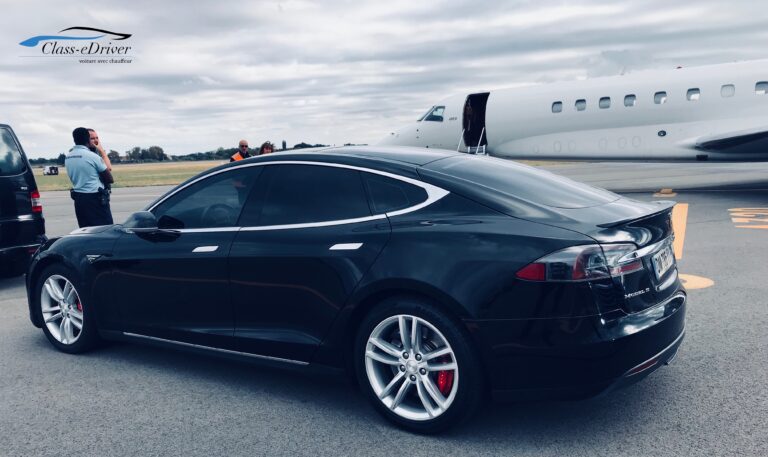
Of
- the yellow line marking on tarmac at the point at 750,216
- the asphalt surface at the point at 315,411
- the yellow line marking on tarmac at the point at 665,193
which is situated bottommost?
the yellow line marking on tarmac at the point at 665,193

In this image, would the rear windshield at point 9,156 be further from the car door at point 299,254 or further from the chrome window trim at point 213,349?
the car door at point 299,254

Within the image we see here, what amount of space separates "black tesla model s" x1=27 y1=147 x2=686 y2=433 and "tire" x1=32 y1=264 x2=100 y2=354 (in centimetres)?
24

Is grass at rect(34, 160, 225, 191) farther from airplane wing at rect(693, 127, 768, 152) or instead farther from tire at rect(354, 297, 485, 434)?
tire at rect(354, 297, 485, 434)

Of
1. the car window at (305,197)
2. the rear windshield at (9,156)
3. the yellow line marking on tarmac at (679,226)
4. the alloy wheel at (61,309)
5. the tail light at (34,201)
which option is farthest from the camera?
the yellow line marking on tarmac at (679,226)

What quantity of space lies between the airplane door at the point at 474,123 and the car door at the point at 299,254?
15.7 m

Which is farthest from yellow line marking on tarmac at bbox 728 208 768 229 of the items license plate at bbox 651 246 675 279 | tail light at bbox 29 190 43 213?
tail light at bbox 29 190 43 213

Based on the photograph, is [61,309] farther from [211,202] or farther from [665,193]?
[665,193]

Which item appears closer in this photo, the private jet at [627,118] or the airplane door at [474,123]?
the private jet at [627,118]

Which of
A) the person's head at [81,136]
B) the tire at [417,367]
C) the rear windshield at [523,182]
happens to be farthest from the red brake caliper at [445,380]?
→ the person's head at [81,136]

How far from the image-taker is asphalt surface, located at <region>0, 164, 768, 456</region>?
3277 millimetres

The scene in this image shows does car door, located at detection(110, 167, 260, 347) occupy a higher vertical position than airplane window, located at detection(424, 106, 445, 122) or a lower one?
lower

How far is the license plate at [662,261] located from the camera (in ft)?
11.1

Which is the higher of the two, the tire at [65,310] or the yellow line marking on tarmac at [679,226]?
the tire at [65,310]

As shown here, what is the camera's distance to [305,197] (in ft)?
13.1
